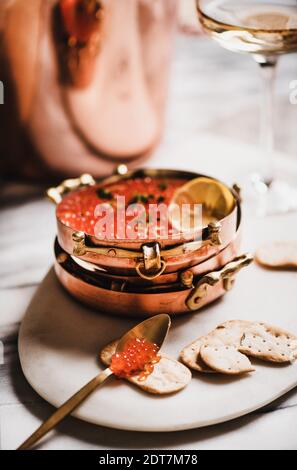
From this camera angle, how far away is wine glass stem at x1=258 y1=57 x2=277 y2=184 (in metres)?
1.09

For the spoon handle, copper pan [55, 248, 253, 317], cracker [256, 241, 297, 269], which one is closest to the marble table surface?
the spoon handle

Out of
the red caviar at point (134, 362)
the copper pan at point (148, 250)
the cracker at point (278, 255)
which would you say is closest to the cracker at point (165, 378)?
the red caviar at point (134, 362)

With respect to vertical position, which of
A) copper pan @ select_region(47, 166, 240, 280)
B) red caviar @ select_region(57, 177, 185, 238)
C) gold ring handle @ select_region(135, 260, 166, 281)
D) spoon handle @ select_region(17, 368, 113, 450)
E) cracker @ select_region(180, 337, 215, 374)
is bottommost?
spoon handle @ select_region(17, 368, 113, 450)

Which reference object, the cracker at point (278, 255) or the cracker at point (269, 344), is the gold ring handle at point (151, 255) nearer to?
the cracker at point (269, 344)

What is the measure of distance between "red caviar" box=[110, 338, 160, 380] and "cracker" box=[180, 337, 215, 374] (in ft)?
0.12

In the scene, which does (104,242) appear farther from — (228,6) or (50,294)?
(228,6)

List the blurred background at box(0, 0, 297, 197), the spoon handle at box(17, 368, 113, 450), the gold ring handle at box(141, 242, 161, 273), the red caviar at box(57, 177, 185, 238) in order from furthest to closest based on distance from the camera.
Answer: the blurred background at box(0, 0, 297, 197), the red caviar at box(57, 177, 185, 238), the gold ring handle at box(141, 242, 161, 273), the spoon handle at box(17, 368, 113, 450)

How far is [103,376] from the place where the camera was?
0.74 m

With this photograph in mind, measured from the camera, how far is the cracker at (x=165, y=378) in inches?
28.9

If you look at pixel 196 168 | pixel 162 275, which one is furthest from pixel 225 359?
pixel 196 168

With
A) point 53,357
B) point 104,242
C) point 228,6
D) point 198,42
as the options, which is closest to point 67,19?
point 228,6

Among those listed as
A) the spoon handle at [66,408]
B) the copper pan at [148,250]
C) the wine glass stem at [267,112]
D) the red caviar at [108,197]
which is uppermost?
the wine glass stem at [267,112]

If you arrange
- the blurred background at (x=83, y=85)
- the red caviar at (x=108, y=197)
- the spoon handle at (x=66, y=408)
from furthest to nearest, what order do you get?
the blurred background at (x=83, y=85)
the red caviar at (x=108, y=197)
the spoon handle at (x=66, y=408)

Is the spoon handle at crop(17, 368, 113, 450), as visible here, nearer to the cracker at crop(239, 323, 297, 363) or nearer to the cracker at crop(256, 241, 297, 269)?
the cracker at crop(239, 323, 297, 363)
